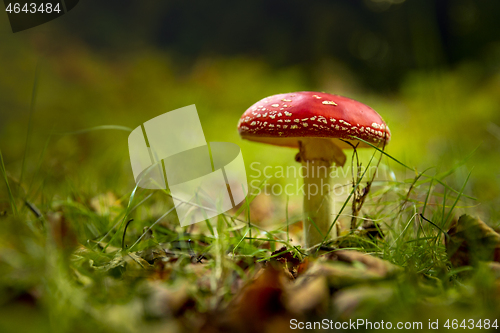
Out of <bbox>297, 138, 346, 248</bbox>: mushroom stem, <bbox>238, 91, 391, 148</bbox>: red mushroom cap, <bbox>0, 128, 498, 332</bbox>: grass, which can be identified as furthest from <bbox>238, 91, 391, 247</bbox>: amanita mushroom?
<bbox>0, 128, 498, 332</bbox>: grass

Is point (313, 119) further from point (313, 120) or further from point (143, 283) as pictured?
point (143, 283)

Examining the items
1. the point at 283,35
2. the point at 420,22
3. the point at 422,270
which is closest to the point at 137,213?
the point at 422,270

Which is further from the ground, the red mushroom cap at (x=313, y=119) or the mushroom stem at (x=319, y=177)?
the red mushroom cap at (x=313, y=119)

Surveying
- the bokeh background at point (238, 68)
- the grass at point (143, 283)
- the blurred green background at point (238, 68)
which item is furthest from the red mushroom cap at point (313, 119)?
the blurred green background at point (238, 68)

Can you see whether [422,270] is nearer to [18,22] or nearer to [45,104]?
[18,22]

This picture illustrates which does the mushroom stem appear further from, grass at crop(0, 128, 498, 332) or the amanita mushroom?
grass at crop(0, 128, 498, 332)

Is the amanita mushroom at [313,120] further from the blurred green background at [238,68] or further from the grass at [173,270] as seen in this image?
the blurred green background at [238,68]
